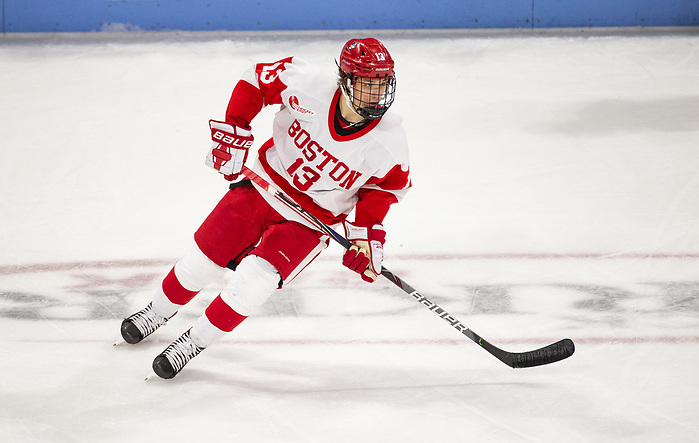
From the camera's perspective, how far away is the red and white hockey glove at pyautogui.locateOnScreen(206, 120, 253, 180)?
101 inches

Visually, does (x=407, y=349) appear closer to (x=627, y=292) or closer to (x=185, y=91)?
(x=627, y=292)

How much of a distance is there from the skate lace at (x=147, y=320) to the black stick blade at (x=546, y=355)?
124 cm

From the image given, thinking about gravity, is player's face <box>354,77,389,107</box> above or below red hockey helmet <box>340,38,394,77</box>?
below

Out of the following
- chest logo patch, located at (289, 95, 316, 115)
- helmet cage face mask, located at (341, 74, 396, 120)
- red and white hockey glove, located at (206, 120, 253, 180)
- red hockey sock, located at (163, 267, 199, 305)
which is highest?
helmet cage face mask, located at (341, 74, 396, 120)

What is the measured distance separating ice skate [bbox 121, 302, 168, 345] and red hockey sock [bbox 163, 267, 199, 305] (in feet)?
0.36

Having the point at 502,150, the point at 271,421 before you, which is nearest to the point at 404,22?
the point at 502,150

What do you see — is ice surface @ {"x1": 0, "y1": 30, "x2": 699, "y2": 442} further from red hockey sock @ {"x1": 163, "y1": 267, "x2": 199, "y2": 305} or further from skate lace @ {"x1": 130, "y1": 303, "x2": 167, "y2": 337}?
red hockey sock @ {"x1": 163, "y1": 267, "x2": 199, "y2": 305}

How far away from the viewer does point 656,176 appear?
4.14 metres

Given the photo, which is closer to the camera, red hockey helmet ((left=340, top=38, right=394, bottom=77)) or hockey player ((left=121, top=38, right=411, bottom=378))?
red hockey helmet ((left=340, top=38, right=394, bottom=77))

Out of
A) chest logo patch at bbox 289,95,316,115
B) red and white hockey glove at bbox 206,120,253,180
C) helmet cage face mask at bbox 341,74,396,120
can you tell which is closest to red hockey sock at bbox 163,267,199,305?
red and white hockey glove at bbox 206,120,253,180

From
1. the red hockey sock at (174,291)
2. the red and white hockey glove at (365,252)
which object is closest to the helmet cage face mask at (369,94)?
the red and white hockey glove at (365,252)

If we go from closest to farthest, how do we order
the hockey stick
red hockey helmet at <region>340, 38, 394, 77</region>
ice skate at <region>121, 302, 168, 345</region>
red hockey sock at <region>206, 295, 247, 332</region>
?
red hockey helmet at <region>340, 38, 394, 77</region>, red hockey sock at <region>206, 295, 247, 332</region>, the hockey stick, ice skate at <region>121, 302, 168, 345</region>

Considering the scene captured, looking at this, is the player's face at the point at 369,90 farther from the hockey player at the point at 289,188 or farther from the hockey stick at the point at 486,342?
the hockey stick at the point at 486,342

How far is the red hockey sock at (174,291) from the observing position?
2.70 m
